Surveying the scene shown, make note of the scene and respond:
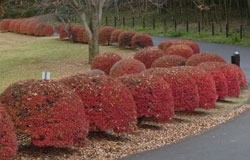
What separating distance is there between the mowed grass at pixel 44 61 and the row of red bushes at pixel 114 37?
2.17 ft

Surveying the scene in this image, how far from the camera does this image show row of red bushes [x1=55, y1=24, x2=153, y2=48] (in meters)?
29.0

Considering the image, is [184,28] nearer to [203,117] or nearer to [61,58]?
[61,58]

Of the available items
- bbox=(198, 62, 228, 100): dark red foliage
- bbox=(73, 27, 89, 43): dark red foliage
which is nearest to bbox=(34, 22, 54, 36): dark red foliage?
bbox=(73, 27, 89, 43): dark red foliage

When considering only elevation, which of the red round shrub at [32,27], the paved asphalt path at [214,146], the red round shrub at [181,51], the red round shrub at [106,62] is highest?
the red round shrub at [32,27]

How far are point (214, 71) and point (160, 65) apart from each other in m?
3.12

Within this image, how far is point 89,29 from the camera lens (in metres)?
23.7

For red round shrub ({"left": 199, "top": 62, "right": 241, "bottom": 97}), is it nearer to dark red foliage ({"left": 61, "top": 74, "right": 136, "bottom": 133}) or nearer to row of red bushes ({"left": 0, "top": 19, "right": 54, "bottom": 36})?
dark red foliage ({"left": 61, "top": 74, "right": 136, "bottom": 133})

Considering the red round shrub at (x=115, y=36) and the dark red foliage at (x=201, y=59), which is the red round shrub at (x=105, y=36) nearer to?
the red round shrub at (x=115, y=36)

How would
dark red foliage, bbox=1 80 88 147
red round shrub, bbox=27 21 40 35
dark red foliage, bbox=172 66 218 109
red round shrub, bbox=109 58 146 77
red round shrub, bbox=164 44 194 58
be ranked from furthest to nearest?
red round shrub, bbox=27 21 40 35 < red round shrub, bbox=164 44 194 58 < red round shrub, bbox=109 58 146 77 < dark red foliage, bbox=172 66 218 109 < dark red foliage, bbox=1 80 88 147

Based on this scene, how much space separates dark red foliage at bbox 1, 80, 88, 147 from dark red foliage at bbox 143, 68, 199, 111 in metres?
3.30

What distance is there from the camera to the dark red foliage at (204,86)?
1200 centimetres

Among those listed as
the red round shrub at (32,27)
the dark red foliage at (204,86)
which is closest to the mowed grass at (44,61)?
the dark red foliage at (204,86)

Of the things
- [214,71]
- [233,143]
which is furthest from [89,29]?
[233,143]

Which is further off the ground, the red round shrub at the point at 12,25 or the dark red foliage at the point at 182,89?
the red round shrub at the point at 12,25
